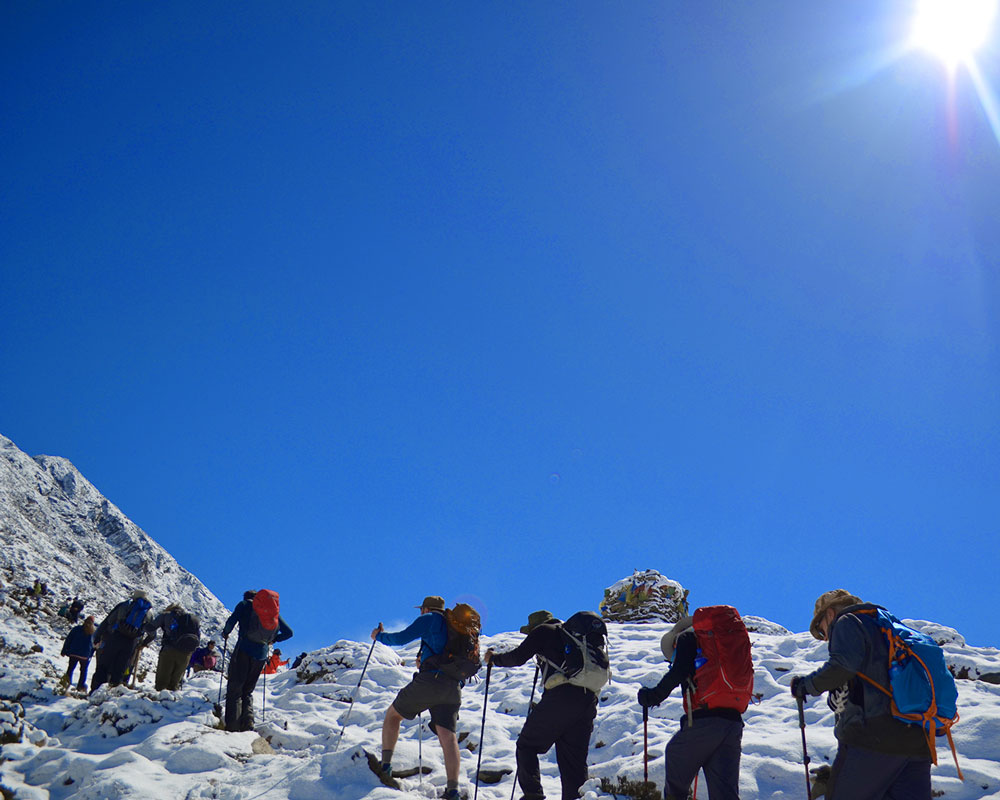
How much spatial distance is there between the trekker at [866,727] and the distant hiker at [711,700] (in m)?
0.75

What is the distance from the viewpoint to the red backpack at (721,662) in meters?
5.29

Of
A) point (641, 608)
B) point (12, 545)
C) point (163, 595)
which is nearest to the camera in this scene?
point (641, 608)

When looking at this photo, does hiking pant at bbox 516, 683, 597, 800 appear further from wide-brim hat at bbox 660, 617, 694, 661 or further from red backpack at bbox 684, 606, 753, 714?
red backpack at bbox 684, 606, 753, 714

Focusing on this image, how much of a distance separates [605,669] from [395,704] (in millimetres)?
2337

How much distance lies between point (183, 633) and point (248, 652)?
10.7 ft

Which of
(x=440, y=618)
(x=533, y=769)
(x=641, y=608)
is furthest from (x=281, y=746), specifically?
(x=641, y=608)

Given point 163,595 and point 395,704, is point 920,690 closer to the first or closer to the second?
point 395,704

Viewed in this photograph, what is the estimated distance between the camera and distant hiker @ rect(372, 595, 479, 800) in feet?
21.9

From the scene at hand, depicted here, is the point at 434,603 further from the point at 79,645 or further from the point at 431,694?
the point at 79,645

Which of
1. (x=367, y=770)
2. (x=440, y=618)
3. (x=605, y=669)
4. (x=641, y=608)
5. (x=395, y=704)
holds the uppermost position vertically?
(x=641, y=608)

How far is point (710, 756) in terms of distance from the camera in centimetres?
529

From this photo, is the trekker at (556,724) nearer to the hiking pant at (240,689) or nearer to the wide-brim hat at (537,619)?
the wide-brim hat at (537,619)

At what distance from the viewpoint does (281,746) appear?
9219 millimetres

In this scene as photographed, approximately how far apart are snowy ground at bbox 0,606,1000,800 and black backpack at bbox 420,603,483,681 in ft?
3.97
